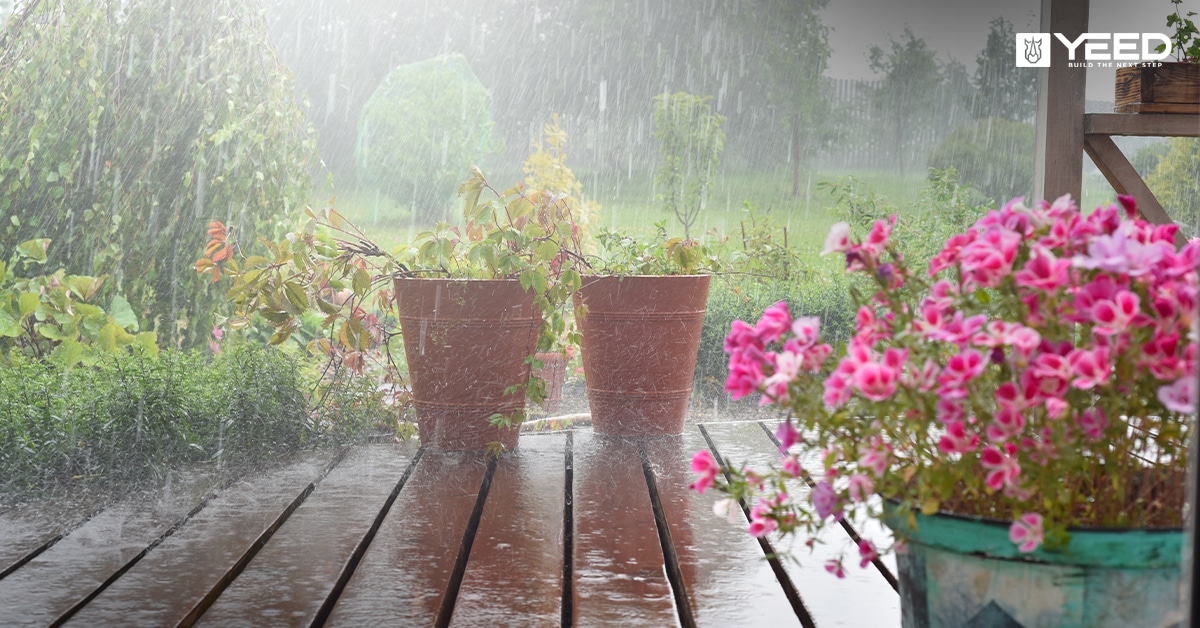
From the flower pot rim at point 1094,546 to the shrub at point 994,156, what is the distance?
8162 mm

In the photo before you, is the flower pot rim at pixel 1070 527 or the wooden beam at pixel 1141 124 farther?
the wooden beam at pixel 1141 124

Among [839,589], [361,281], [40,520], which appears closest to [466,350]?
[361,281]

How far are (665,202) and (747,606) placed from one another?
212 inches

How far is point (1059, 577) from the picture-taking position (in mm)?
833

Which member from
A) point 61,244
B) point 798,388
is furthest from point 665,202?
point 798,388

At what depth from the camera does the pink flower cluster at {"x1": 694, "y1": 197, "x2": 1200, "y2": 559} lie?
2.50 feet

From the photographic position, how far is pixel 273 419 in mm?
2424

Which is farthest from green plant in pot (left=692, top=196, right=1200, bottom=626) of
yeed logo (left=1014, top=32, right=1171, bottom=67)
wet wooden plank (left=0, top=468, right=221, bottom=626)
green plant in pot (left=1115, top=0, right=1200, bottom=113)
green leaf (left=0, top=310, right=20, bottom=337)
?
green leaf (left=0, top=310, right=20, bottom=337)

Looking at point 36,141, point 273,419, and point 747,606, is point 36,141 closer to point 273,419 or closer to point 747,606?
point 273,419

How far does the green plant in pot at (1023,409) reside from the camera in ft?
2.54

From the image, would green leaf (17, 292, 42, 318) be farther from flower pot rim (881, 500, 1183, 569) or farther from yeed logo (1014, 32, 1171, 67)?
yeed logo (1014, 32, 1171, 67)

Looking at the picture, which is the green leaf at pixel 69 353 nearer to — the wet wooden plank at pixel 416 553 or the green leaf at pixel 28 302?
the green leaf at pixel 28 302

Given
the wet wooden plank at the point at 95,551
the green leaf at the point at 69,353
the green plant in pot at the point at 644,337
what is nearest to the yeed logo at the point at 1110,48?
the green plant in pot at the point at 644,337

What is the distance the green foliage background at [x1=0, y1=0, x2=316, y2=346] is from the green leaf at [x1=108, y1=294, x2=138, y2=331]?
0.26 ft
